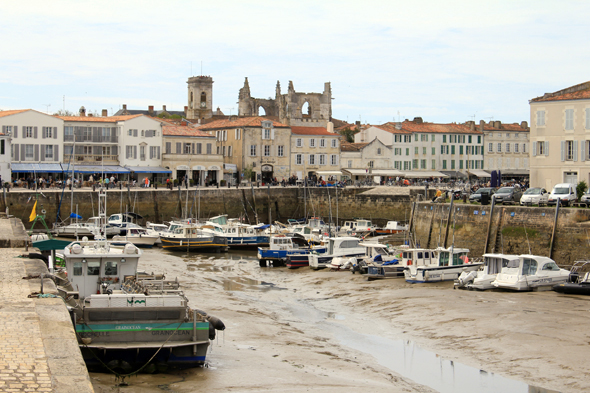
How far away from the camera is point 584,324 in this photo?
69.1 feet

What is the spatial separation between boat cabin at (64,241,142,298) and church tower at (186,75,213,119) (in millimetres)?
83897

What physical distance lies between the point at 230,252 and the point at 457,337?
25335mm

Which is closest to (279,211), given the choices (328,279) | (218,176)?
(218,176)

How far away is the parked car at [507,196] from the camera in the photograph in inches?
1584

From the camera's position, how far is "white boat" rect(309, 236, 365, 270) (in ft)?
118

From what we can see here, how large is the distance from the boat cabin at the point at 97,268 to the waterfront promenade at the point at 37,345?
900mm

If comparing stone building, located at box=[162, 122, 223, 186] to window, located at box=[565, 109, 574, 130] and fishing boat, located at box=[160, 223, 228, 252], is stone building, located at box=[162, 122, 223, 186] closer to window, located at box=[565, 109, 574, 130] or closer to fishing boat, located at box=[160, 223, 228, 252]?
fishing boat, located at box=[160, 223, 228, 252]

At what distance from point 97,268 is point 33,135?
46833mm

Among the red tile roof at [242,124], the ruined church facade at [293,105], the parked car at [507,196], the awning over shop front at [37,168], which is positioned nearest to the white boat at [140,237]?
the awning over shop front at [37,168]

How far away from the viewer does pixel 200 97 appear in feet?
341

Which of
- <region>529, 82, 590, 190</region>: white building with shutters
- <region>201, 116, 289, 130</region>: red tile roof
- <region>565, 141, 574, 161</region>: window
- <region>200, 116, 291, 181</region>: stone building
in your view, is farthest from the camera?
<region>201, 116, 289, 130</region>: red tile roof

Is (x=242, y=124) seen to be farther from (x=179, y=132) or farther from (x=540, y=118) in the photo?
(x=540, y=118)

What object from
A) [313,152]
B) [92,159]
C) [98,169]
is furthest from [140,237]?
[313,152]

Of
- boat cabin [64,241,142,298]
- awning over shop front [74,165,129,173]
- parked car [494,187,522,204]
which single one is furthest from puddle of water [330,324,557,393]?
awning over shop front [74,165,129,173]
